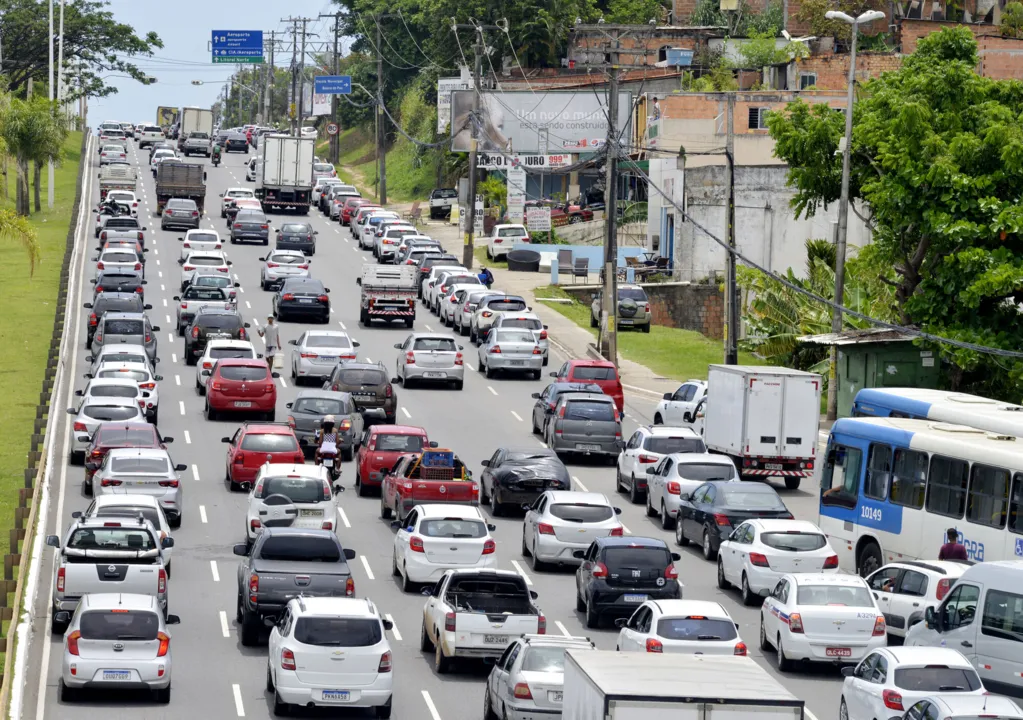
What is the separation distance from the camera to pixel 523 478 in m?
34.1

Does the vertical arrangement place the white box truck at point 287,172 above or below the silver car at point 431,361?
above

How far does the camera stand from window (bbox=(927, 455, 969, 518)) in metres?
27.3

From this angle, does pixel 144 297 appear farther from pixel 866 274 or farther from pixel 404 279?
pixel 866 274

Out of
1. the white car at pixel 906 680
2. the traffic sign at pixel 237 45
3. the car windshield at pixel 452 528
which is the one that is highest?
the traffic sign at pixel 237 45

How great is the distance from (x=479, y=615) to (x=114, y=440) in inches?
562

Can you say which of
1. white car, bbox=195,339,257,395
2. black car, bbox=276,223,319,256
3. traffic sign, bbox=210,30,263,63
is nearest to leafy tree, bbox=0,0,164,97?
traffic sign, bbox=210,30,263,63

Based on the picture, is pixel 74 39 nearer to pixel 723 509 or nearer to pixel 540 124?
pixel 540 124

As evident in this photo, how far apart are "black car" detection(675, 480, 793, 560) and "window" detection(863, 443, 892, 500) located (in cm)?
145

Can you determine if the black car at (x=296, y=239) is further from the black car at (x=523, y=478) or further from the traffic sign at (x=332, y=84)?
the traffic sign at (x=332, y=84)

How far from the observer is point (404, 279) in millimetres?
58375

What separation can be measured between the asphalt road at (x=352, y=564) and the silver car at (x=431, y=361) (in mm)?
429

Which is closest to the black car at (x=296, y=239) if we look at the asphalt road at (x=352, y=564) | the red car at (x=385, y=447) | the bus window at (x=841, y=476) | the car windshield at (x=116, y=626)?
the asphalt road at (x=352, y=564)

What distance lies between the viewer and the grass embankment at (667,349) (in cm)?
5625

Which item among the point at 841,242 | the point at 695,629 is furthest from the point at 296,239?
the point at 695,629
